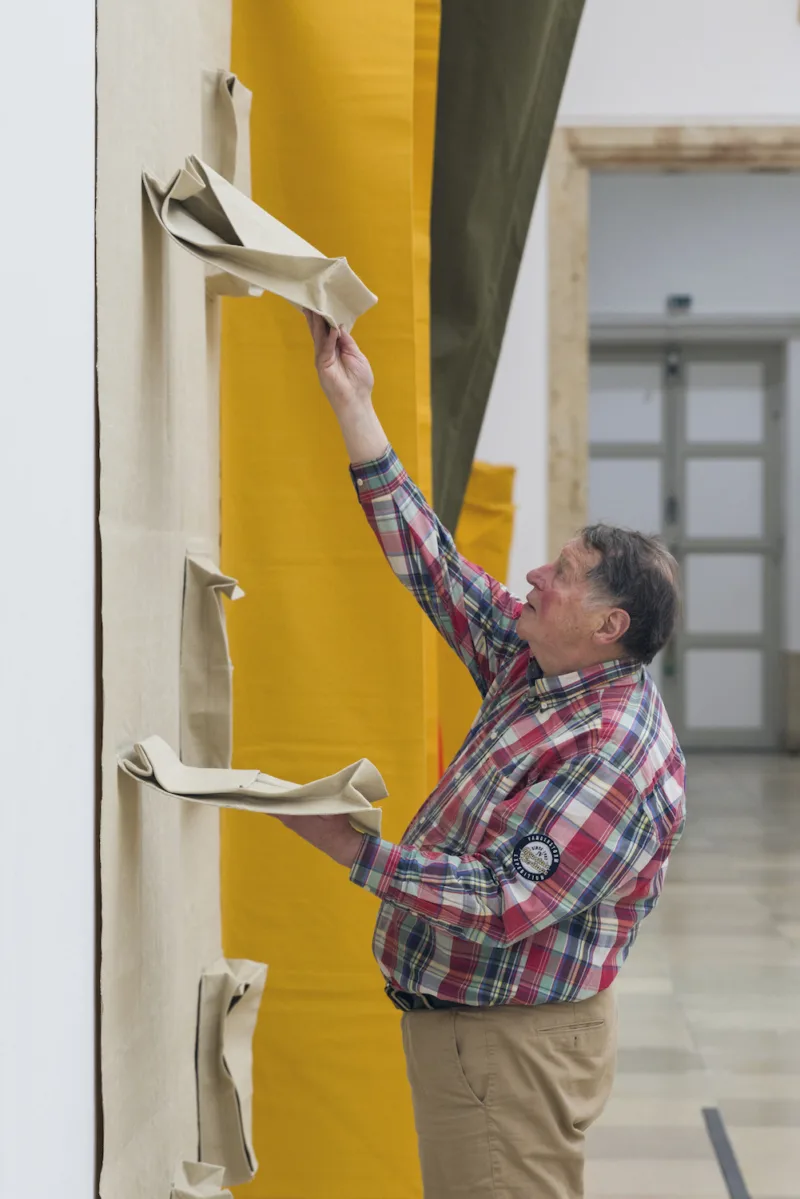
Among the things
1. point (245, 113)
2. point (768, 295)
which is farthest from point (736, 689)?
point (245, 113)

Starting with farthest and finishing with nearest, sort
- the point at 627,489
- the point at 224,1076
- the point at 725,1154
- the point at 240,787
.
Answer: the point at 627,489 < the point at 725,1154 < the point at 224,1076 < the point at 240,787

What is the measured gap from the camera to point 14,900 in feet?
1.84

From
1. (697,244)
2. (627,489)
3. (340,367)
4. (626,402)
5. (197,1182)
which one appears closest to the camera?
(197,1182)

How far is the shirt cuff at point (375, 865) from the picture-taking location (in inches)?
43.6

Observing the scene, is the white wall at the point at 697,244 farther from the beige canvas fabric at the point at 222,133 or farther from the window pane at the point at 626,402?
the beige canvas fabric at the point at 222,133

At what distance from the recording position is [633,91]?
3.29 metres

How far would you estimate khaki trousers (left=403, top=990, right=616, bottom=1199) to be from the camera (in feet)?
4.35

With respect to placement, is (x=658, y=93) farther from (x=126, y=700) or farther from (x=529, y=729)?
(x=126, y=700)

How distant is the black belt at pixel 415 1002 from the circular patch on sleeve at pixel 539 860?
0.23 m

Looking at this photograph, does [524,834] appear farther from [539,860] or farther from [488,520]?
[488,520]

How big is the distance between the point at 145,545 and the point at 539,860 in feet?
1.77

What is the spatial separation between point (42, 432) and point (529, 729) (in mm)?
801

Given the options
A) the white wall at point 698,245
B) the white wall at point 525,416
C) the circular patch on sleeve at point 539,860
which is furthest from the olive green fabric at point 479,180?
the white wall at point 698,245

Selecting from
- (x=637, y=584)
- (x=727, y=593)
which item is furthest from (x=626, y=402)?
(x=637, y=584)
